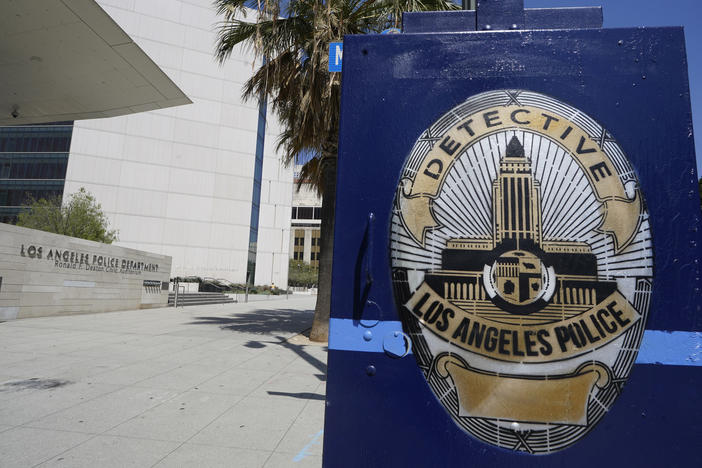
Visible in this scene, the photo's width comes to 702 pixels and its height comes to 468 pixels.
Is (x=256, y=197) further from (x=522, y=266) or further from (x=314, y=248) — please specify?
(x=314, y=248)

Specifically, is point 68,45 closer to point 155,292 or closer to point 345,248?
point 345,248

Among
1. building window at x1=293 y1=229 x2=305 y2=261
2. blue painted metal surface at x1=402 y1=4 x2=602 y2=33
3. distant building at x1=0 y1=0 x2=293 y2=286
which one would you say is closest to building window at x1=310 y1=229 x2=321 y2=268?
building window at x1=293 y1=229 x2=305 y2=261

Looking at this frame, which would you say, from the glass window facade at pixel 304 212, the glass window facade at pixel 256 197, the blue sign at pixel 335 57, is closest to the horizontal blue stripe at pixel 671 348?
the blue sign at pixel 335 57

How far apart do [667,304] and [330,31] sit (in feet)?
25.7

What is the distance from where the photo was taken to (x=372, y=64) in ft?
5.70

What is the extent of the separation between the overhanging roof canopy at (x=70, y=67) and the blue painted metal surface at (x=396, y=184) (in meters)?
6.96

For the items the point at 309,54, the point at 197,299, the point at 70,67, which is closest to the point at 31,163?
the point at 197,299

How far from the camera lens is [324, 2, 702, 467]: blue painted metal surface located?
144cm

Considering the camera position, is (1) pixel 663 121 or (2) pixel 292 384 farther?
(2) pixel 292 384

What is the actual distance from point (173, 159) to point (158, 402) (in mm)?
34962

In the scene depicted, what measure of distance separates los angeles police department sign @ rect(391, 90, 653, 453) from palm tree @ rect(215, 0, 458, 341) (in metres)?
6.44

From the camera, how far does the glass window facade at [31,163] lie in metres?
36.6

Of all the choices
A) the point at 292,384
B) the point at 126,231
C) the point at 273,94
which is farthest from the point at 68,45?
the point at 126,231

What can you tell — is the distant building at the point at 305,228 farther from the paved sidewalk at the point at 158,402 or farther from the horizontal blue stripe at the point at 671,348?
the horizontal blue stripe at the point at 671,348
